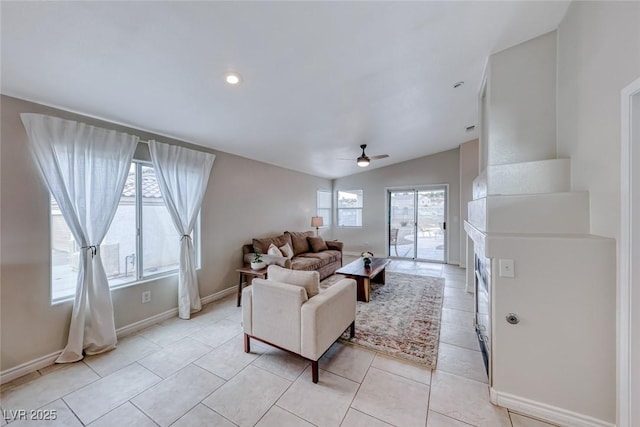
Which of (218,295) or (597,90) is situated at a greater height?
(597,90)

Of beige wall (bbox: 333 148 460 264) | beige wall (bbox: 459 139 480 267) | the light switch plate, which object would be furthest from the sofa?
beige wall (bbox: 459 139 480 267)

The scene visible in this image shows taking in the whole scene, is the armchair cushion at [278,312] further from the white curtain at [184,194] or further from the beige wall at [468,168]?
the beige wall at [468,168]

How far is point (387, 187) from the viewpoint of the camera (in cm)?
688

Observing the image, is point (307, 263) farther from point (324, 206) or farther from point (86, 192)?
point (324, 206)

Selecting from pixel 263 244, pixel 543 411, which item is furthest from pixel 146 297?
pixel 543 411

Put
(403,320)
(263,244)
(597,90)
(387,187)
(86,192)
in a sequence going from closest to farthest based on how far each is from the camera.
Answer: (597,90) < (86,192) < (403,320) < (263,244) < (387,187)

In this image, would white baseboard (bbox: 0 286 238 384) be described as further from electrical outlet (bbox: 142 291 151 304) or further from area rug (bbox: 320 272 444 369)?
area rug (bbox: 320 272 444 369)

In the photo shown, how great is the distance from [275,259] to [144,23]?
309 centimetres

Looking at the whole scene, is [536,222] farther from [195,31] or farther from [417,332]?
[195,31]

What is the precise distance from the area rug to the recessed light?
2.90 metres

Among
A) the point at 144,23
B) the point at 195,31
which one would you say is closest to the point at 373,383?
the point at 195,31

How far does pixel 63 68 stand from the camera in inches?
69.4

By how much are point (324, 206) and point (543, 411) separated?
246 inches

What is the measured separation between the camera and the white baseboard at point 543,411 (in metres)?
1.55
